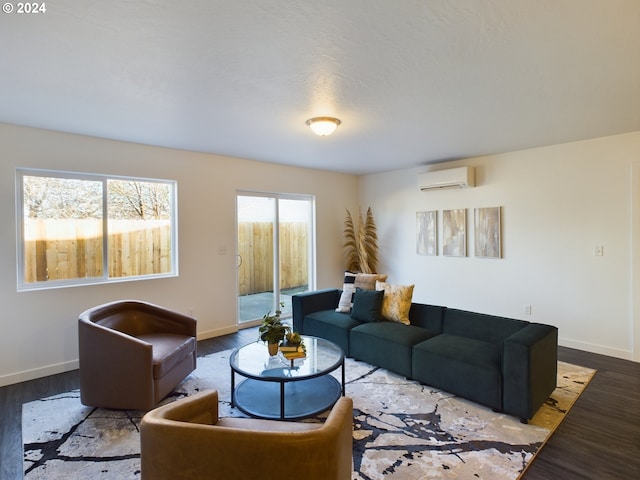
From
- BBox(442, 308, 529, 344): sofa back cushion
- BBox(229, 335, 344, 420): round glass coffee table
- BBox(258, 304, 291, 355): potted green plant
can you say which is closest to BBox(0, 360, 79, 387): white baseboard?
BBox(229, 335, 344, 420): round glass coffee table

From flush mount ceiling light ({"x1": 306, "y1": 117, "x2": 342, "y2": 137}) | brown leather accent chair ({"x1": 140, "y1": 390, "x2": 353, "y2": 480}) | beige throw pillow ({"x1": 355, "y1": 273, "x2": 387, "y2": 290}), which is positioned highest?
flush mount ceiling light ({"x1": 306, "y1": 117, "x2": 342, "y2": 137})

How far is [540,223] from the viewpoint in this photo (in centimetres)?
434

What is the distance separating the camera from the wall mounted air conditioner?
189 inches

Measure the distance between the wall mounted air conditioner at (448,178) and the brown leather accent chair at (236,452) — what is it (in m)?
4.30

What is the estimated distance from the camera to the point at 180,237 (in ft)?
14.5

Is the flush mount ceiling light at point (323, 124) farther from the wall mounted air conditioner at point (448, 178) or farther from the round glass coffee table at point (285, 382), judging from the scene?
the wall mounted air conditioner at point (448, 178)

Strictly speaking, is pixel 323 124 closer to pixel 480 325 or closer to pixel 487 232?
pixel 480 325

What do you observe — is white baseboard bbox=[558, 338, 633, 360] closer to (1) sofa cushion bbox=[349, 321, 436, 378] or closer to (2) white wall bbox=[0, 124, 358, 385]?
(1) sofa cushion bbox=[349, 321, 436, 378]

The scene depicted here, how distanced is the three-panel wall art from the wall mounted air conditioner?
40 centimetres

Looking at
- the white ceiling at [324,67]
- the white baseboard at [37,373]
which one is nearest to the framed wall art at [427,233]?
the white ceiling at [324,67]

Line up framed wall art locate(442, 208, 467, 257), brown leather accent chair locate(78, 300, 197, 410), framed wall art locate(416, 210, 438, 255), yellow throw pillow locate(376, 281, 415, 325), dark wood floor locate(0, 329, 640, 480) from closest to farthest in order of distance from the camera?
dark wood floor locate(0, 329, 640, 480) → brown leather accent chair locate(78, 300, 197, 410) → yellow throw pillow locate(376, 281, 415, 325) → framed wall art locate(442, 208, 467, 257) → framed wall art locate(416, 210, 438, 255)

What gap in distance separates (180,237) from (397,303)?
2.89 meters

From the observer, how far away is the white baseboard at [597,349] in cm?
377

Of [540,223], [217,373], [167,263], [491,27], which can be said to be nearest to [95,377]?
[217,373]
